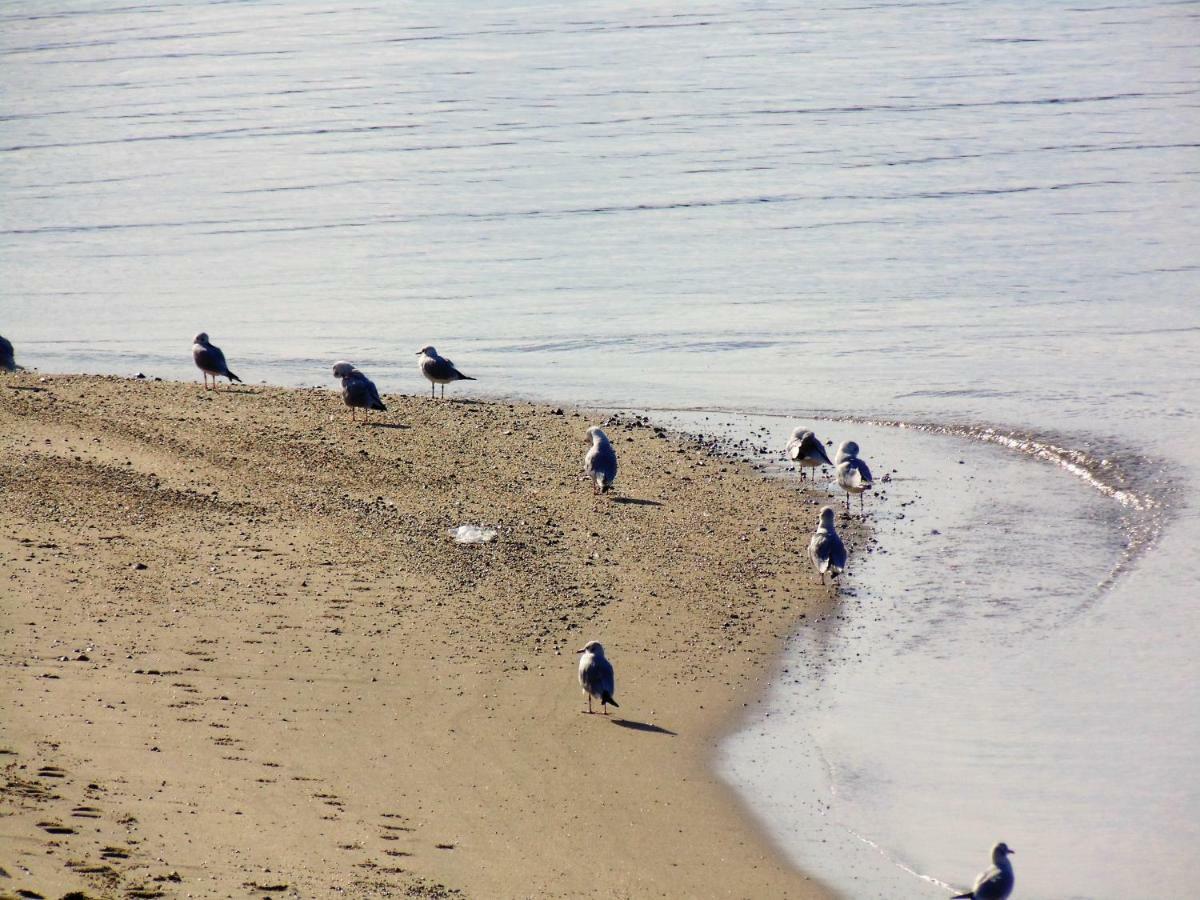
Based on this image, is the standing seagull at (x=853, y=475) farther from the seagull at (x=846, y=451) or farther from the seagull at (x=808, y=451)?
the seagull at (x=808, y=451)

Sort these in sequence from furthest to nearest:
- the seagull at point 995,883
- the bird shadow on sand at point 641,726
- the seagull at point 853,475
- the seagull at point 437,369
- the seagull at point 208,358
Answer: the seagull at point 208,358
the seagull at point 437,369
the seagull at point 853,475
the bird shadow on sand at point 641,726
the seagull at point 995,883

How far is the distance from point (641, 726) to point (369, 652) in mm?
2078

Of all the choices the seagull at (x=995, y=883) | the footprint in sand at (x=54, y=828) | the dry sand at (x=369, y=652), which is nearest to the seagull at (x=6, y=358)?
the dry sand at (x=369, y=652)

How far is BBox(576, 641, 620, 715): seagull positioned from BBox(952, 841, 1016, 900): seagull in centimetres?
284

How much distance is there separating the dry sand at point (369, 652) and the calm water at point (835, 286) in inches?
32.3

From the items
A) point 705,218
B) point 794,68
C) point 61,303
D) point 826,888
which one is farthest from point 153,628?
point 794,68

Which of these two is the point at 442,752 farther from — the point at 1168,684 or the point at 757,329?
the point at 757,329

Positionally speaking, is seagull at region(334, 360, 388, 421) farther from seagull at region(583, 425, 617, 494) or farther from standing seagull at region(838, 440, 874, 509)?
standing seagull at region(838, 440, 874, 509)

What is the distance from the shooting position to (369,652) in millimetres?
11234

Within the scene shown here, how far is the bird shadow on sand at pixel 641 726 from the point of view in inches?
412

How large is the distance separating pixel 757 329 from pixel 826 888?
14516 millimetres

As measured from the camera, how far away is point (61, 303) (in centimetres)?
2578

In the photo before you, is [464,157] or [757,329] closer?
[757,329]

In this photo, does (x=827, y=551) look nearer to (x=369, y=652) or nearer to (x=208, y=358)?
(x=369, y=652)
